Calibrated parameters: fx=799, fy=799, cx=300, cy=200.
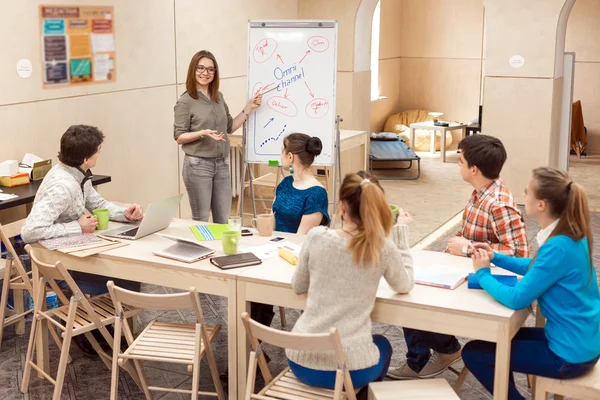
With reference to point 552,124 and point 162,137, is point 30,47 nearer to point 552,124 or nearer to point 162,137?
point 162,137

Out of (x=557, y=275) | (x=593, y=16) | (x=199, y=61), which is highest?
(x=593, y=16)

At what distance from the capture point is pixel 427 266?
3.52m

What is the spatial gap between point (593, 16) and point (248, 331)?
31.7 feet

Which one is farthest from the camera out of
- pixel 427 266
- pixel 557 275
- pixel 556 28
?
pixel 556 28

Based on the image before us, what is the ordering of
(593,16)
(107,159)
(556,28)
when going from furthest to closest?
(593,16) → (556,28) → (107,159)

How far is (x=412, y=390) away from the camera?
2951 mm

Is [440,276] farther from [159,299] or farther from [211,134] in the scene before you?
[211,134]

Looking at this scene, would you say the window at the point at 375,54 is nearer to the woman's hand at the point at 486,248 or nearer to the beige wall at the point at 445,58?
the beige wall at the point at 445,58

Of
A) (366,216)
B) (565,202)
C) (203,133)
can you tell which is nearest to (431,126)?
(203,133)

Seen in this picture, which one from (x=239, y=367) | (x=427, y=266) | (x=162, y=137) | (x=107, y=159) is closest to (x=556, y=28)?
(x=162, y=137)

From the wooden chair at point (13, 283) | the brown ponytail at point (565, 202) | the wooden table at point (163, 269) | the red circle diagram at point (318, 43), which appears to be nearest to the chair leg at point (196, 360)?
the wooden table at point (163, 269)

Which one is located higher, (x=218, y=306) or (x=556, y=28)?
(x=556, y=28)

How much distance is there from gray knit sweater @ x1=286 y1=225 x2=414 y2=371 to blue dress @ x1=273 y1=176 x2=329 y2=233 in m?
1.05

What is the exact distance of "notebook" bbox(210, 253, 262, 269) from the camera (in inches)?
138
